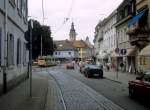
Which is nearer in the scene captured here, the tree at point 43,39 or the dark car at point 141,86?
the dark car at point 141,86

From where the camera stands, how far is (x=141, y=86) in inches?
646

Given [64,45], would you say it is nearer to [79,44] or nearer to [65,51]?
[65,51]

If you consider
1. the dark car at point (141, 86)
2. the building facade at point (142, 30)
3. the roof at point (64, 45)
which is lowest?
the dark car at point (141, 86)

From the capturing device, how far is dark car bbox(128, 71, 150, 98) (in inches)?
614

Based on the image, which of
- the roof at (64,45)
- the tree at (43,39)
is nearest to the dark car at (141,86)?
the tree at (43,39)

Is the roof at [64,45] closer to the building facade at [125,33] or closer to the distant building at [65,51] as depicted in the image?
the distant building at [65,51]

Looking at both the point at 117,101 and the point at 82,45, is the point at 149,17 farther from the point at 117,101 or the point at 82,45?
the point at 82,45

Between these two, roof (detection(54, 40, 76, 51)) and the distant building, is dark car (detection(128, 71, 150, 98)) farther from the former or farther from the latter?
roof (detection(54, 40, 76, 51))

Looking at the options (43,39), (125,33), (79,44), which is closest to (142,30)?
(125,33)

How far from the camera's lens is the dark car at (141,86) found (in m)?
15.6


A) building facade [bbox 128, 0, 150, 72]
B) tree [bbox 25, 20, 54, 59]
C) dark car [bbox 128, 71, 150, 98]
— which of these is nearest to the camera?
dark car [bbox 128, 71, 150, 98]

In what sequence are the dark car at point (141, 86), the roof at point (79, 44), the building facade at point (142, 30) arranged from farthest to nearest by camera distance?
the roof at point (79, 44), the building facade at point (142, 30), the dark car at point (141, 86)

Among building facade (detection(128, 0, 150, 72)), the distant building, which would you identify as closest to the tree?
building facade (detection(128, 0, 150, 72))

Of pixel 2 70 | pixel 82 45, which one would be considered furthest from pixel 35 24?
pixel 82 45
